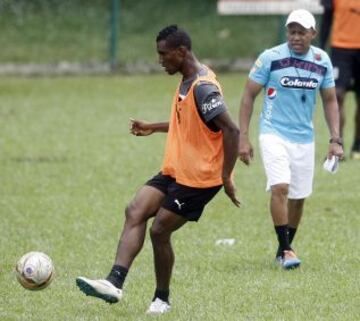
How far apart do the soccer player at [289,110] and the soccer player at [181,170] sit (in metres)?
1.68

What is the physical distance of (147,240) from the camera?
11633 mm

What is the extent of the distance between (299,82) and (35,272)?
2.96 m

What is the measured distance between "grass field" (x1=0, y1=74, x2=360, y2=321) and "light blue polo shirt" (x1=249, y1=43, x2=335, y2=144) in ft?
3.47

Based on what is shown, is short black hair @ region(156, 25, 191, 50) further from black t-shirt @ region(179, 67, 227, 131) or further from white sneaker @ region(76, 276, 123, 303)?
white sneaker @ region(76, 276, 123, 303)

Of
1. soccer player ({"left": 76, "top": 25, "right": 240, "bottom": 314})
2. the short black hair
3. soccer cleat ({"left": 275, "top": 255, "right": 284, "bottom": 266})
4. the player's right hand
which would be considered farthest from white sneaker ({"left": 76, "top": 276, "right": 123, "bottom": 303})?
soccer cleat ({"left": 275, "top": 255, "right": 284, "bottom": 266})

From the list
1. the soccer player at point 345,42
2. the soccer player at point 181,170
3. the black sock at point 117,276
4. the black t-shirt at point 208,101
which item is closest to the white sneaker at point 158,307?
the soccer player at point 181,170

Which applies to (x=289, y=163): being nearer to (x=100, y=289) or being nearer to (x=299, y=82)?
(x=299, y=82)

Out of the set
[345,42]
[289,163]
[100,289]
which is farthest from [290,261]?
[345,42]

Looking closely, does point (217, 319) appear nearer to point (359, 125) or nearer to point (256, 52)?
point (359, 125)

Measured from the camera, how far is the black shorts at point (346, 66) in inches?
Answer: 633

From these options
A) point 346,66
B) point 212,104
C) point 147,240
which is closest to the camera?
point 212,104

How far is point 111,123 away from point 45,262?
1202 centimetres

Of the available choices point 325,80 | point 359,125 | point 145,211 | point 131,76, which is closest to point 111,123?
point 359,125

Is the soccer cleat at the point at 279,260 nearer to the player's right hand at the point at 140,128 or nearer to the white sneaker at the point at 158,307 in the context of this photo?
the player's right hand at the point at 140,128
